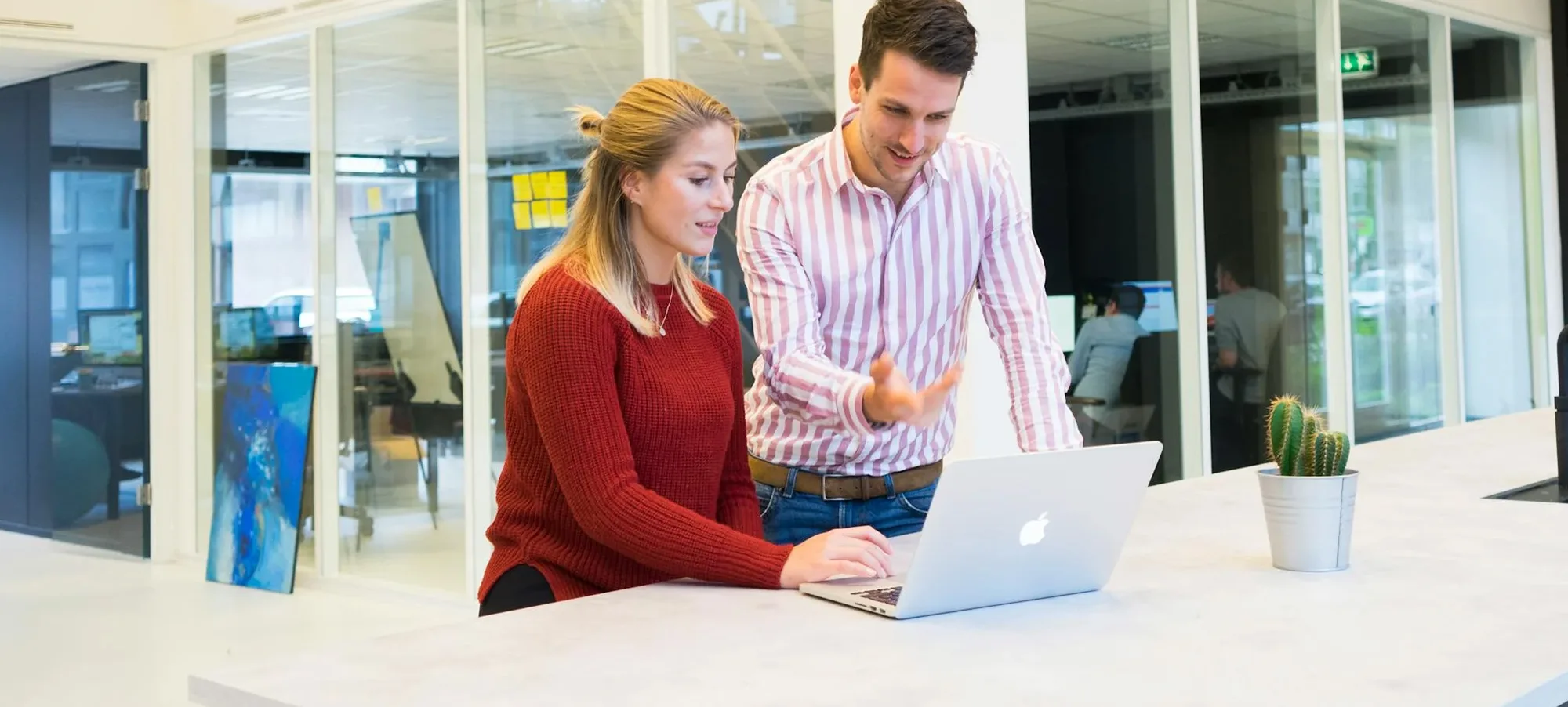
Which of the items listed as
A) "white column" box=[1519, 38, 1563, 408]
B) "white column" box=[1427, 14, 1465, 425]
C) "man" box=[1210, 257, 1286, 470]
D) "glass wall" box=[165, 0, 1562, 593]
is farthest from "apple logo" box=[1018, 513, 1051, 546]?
"white column" box=[1519, 38, 1563, 408]

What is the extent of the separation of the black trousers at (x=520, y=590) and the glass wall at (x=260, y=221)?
471 cm

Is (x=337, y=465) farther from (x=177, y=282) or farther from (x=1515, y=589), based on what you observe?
(x=1515, y=589)

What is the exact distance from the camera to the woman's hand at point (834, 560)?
167 centimetres

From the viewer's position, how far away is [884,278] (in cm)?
228

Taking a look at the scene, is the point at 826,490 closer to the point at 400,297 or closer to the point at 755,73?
the point at 755,73

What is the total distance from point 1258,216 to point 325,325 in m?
4.12

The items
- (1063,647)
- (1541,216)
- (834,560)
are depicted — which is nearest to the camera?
(1063,647)

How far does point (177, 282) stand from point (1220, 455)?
5.01m

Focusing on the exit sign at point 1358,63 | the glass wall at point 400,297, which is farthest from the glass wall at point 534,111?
the exit sign at point 1358,63

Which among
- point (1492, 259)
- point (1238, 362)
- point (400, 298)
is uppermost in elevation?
point (1492, 259)

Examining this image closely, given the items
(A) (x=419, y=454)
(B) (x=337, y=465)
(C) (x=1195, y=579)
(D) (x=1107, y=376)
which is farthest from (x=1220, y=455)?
(C) (x=1195, y=579)

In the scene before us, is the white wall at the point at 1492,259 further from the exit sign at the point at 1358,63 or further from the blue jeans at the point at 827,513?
the blue jeans at the point at 827,513

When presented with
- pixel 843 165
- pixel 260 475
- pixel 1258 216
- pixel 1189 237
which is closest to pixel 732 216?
pixel 1189 237

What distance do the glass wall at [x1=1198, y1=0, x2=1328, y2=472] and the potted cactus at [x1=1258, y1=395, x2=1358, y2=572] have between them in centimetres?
404
